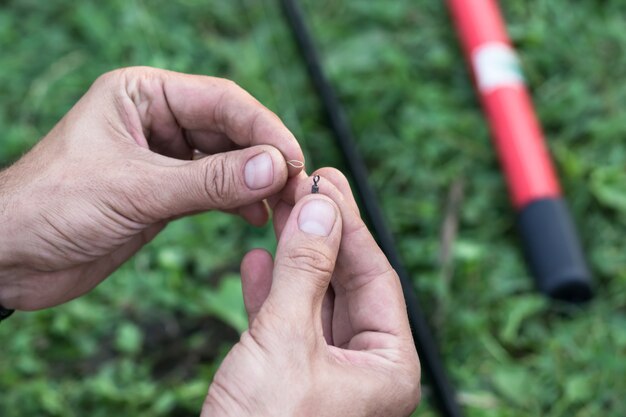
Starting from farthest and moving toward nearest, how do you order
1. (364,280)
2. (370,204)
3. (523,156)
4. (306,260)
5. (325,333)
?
(523,156), (370,204), (325,333), (364,280), (306,260)

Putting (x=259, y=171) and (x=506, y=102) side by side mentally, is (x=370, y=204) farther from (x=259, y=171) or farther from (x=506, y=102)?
(x=259, y=171)

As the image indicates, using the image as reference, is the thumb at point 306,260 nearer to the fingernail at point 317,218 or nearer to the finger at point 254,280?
the fingernail at point 317,218

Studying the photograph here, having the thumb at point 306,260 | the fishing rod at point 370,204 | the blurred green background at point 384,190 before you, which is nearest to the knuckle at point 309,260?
the thumb at point 306,260

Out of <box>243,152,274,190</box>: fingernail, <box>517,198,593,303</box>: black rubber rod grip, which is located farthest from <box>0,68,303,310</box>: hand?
<box>517,198,593,303</box>: black rubber rod grip

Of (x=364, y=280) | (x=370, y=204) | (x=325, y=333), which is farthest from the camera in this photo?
(x=370, y=204)

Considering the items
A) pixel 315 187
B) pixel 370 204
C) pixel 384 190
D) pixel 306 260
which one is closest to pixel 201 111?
pixel 315 187

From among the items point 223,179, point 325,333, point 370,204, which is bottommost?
point 325,333

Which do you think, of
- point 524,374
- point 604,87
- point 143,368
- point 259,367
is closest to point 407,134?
point 604,87
